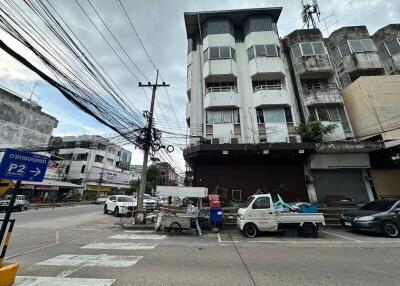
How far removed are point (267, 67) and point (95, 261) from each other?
19.1m

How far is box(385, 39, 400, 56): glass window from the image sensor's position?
19866 millimetres

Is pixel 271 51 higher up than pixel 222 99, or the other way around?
pixel 271 51

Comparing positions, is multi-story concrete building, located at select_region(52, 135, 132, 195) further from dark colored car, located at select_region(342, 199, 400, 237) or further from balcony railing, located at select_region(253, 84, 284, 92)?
dark colored car, located at select_region(342, 199, 400, 237)

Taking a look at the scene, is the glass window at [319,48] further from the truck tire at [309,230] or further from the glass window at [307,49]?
the truck tire at [309,230]

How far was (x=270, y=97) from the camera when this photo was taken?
727 inches

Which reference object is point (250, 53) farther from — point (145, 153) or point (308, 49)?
point (145, 153)

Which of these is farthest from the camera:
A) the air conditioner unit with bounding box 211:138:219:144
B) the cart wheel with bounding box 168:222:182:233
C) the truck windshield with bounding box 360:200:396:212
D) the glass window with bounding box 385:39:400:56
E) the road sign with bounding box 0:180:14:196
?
the glass window with bounding box 385:39:400:56

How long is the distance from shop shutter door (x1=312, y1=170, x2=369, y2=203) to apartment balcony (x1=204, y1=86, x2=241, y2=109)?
885 cm

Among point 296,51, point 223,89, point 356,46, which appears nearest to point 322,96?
point 296,51

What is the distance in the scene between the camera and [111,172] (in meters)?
53.1


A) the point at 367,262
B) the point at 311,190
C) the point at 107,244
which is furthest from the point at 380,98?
the point at 107,244

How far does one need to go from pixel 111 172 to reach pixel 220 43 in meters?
44.4

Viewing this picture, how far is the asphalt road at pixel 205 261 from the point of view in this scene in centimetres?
475

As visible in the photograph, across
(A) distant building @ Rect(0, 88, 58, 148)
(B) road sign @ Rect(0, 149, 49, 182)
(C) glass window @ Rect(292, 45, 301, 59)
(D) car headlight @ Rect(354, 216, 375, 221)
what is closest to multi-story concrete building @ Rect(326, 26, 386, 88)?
(C) glass window @ Rect(292, 45, 301, 59)
